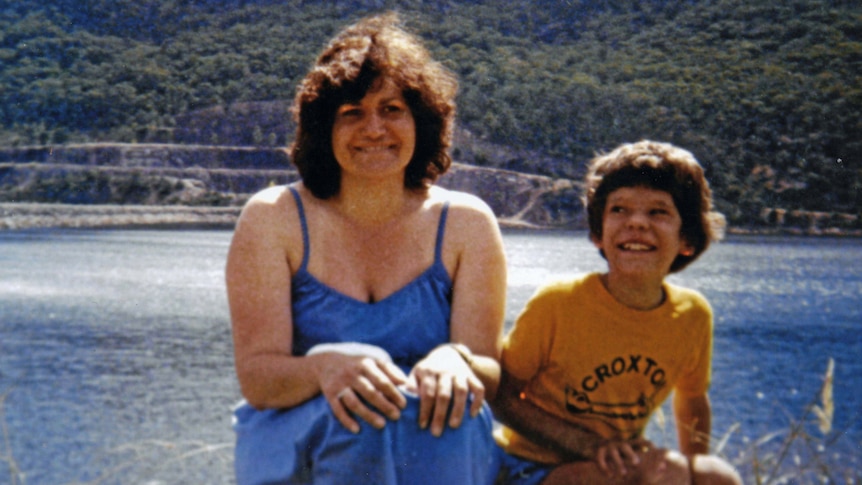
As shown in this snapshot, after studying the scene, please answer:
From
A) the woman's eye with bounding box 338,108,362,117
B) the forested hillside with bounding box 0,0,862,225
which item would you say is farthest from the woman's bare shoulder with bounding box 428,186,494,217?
the forested hillside with bounding box 0,0,862,225

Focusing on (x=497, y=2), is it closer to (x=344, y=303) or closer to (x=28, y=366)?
(x=28, y=366)

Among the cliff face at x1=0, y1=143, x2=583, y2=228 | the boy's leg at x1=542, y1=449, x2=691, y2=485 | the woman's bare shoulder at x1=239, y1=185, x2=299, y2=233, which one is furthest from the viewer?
the cliff face at x1=0, y1=143, x2=583, y2=228

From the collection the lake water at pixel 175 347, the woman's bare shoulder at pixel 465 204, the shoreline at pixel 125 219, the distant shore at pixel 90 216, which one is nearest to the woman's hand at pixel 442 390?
the woman's bare shoulder at pixel 465 204

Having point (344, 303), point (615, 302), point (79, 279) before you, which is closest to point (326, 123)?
point (344, 303)

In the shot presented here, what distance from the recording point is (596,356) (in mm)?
2012

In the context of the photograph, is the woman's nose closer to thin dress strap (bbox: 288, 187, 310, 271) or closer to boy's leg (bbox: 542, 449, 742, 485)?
thin dress strap (bbox: 288, 187, 310, 271)

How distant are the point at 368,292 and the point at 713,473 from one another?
73cm

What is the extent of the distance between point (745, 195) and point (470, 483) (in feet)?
164

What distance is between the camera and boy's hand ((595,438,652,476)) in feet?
6.08

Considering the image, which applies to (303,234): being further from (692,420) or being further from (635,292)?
(692,420)

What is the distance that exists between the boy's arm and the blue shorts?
1.02 ft

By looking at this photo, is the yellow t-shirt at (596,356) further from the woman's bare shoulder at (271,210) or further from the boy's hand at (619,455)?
the woman's bare shoulder at (271,210)

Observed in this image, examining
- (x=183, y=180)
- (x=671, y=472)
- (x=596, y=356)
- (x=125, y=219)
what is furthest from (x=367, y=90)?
(x=125, y=219)

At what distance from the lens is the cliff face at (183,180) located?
174ft
